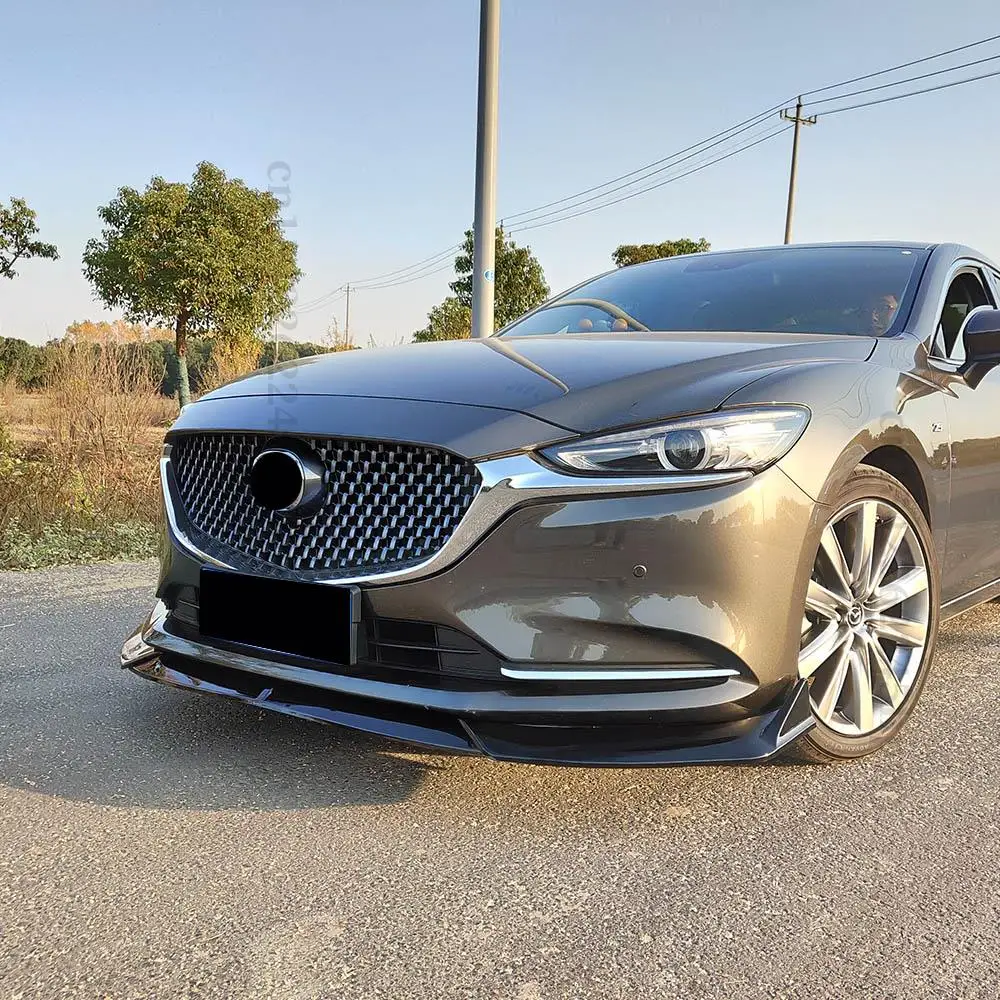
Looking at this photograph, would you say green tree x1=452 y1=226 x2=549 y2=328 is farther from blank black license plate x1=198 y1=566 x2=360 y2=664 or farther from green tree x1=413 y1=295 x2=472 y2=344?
blank black license plate x1=198 y1=566 x2=360 y2=664

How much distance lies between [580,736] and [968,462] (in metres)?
1.76

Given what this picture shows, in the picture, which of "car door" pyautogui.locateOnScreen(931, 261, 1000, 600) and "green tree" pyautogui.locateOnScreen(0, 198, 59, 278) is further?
"green tree" pyautogui.locateOnScreen(0, 198, 59, 278)

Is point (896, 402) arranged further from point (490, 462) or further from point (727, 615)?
point (490, 462)

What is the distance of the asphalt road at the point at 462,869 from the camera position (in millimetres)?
1581

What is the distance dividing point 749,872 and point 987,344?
73.4 inches

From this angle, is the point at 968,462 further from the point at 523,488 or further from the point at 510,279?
the point at 510,279

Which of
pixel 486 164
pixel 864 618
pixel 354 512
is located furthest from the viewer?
pixel 486 164

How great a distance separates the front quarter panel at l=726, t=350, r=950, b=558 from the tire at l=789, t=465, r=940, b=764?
0.09m

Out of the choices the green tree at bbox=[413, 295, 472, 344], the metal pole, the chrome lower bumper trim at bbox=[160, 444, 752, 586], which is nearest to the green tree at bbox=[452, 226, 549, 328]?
the green tree at bbox=[413, 295, 472, 344]

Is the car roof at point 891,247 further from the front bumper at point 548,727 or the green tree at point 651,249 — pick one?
the green tree at point 651,249

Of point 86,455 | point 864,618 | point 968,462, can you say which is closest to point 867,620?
point 864,618

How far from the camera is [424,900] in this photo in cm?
180

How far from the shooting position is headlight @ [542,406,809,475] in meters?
2.01

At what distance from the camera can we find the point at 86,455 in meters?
→ 7.18
